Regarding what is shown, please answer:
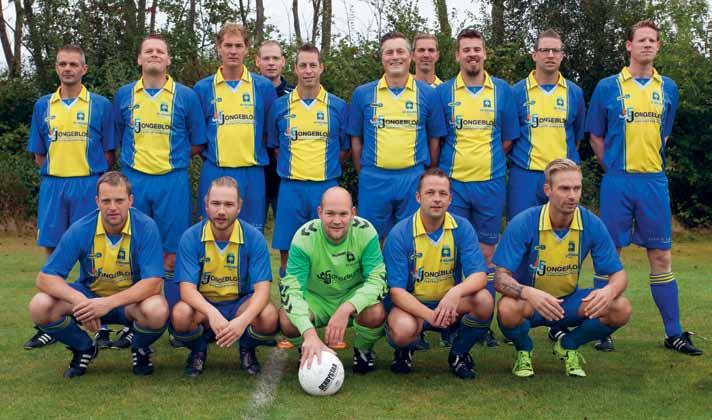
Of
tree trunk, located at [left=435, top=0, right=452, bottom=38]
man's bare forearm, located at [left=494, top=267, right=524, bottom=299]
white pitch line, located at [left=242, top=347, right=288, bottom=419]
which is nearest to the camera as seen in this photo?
white pitch line, located at [left=242, top=347, right=288, bottom=419]

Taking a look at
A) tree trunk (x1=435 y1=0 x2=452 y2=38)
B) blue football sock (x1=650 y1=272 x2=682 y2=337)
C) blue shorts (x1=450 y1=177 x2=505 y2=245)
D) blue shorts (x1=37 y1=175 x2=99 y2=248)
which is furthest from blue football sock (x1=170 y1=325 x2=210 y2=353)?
tree trunk (x1=435 y1=0 x2=452 y2=38)

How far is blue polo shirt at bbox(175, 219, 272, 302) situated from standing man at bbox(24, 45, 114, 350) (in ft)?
4.60

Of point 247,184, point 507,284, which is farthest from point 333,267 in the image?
point 247,184

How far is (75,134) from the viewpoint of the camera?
5914mm

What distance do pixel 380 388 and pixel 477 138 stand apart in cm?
202

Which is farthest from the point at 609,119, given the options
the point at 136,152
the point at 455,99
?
the point at 136,152

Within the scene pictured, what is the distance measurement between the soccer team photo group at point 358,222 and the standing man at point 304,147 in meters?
0.01

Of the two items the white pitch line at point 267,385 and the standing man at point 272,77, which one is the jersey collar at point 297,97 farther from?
the white pitch line at point 267,385

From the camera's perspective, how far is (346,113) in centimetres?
605

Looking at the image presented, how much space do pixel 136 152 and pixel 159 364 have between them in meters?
1.50

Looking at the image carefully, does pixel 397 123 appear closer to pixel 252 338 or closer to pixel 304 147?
pixel 304 147

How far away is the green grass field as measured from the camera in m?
4.12

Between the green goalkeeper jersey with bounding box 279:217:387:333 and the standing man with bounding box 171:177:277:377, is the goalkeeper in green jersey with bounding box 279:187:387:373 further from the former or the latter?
the standing man with bounding box 171:177:277:377

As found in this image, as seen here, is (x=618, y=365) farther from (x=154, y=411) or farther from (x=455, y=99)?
(x=154, y=411)
